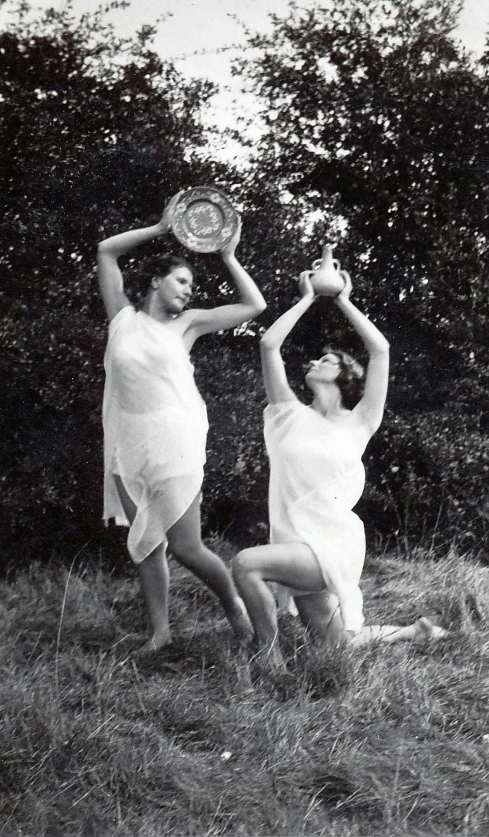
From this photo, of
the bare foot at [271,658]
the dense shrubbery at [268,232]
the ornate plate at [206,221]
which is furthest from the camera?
the dense shrubbery at [268,232]

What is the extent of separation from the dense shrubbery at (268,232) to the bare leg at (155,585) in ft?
6.51

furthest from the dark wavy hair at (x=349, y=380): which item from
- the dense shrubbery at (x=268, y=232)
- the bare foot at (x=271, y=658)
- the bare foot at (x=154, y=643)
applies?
the dense shrubbery at (x=268, y=232)

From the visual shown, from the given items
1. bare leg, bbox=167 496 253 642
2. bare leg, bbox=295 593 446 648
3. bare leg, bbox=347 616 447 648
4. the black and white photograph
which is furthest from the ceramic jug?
bare leg, bbox=347 616 447 648

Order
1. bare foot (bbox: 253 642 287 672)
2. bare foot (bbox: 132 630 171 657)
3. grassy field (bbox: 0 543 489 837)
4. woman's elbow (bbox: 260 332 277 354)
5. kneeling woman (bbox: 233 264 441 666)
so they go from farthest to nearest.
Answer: woman's elbow (bbox: 260 332 277 354) → bare foot (bbox: 132 630 171 657) → kneeling woman (bbox: 233 264 441 666) → bare foot (bbox: 253 642 287 672) → grassy field (bbox: 0 543 489 837)

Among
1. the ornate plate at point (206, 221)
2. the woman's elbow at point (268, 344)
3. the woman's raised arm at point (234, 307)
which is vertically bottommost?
the woman's elbow at point (268, 344)

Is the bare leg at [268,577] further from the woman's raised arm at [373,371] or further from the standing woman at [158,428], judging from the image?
the woman's raised arm at [373,371]

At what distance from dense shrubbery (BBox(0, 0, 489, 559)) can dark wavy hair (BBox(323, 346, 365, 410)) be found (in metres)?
1.92

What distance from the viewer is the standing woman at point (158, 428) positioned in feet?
14.2

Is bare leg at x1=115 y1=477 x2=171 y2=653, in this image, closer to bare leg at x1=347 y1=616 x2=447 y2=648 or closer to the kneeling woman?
the kneeling woman

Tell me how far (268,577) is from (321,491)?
0.53m

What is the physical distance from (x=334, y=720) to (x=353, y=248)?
422 centimetres

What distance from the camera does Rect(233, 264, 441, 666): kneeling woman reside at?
416 centimetres

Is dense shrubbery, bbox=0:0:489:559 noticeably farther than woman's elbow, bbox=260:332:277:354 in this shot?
Yes

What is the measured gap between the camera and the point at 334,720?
12.4 ft
